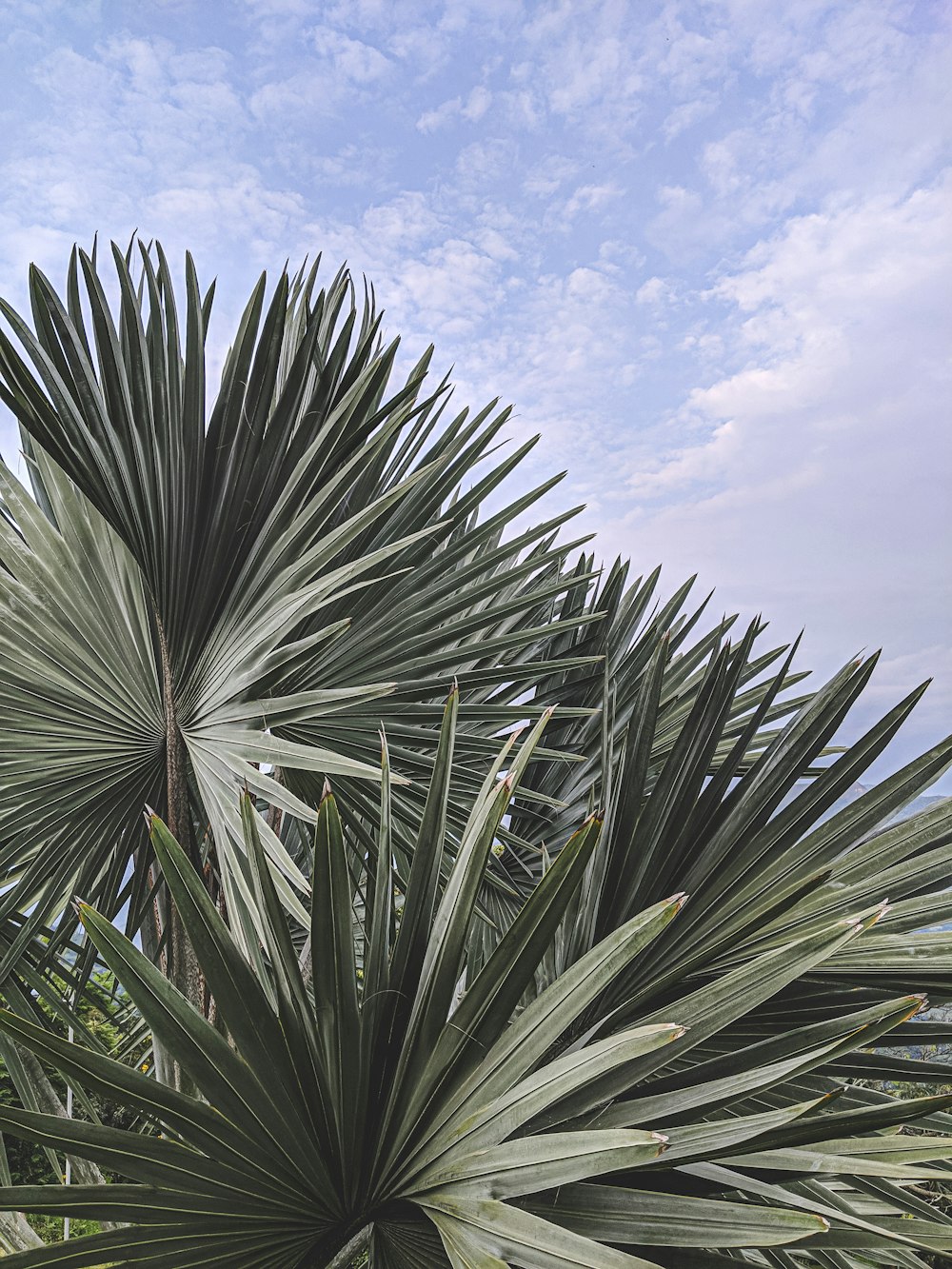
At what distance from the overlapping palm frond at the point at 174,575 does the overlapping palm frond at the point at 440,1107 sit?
661mm

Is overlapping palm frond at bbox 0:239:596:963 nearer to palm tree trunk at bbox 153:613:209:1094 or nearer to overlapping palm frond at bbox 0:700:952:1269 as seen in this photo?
palm tree trunk at bbox 153:613:209:1094

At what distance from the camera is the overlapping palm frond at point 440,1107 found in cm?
58

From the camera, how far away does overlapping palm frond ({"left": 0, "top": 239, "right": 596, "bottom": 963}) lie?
4.57ft

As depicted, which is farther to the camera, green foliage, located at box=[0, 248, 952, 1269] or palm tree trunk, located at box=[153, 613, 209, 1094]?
palm tree trunk, located at box=[153, 613, 209, 1094]

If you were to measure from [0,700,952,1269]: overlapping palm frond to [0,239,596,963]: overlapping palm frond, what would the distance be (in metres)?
0.66

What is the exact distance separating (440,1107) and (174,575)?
1.07 m

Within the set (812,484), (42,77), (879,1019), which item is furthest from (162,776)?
(812,484)

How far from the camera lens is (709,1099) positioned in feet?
2.06

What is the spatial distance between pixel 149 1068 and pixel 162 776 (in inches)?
55.8

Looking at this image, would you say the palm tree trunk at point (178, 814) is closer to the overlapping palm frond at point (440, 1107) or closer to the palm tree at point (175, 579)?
the palm tree at point (175, 579)

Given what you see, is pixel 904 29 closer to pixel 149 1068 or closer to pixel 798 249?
pixel 798 249

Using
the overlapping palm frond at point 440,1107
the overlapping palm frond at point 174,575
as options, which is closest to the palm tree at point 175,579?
the overlapping palm frond at point 174,575

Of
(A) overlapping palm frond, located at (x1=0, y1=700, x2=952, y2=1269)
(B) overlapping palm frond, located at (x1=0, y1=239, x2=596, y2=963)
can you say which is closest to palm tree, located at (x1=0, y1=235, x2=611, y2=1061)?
(B) overlapping palm frond, located at (x1=0, y1=239, x2=596, y2=963)

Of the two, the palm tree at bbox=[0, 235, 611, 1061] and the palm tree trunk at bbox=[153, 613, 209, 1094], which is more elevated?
the palm tree at bbox=[0, 235, 611, 1061]
